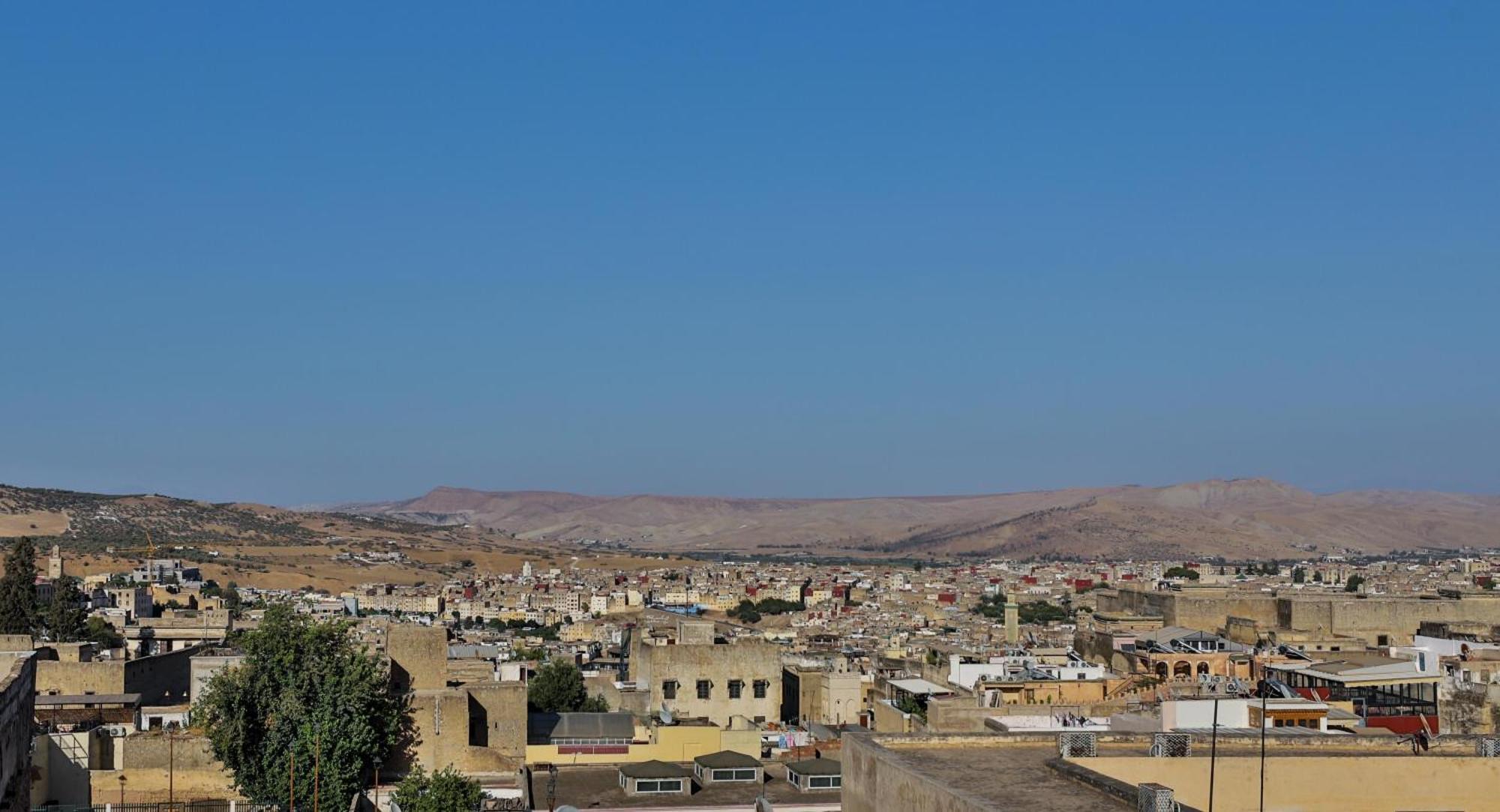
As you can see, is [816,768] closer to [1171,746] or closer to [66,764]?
[66,764]

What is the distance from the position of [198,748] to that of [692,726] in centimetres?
912

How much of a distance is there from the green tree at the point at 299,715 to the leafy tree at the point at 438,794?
4.96ft

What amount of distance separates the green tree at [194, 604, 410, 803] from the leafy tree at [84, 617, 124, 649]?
1761cm

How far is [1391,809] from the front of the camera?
39.7ft

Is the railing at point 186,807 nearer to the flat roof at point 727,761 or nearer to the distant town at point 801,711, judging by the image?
the distant town at point 801,711

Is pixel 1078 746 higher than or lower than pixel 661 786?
higher

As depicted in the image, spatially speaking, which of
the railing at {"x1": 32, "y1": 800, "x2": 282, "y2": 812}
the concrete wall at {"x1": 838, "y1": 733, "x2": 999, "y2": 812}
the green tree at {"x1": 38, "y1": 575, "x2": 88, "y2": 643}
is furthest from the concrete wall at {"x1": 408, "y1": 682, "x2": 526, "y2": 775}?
the green tree at {"x1": 38, "y1": 575, "x2": 88, "y2": 643}

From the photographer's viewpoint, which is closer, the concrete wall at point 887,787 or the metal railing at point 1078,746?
the concrete wall at point 887,787

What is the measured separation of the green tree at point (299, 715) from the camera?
2778 centimetres

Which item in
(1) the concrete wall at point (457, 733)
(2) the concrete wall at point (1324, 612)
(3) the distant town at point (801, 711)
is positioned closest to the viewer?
(3) the distant town at point (801, 711)

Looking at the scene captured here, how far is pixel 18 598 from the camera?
5309 cm

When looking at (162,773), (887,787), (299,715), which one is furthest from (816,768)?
(887,787)

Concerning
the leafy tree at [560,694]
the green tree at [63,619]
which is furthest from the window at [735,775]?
the green tree at [63,619]

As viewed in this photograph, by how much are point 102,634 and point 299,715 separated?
2744 cm
